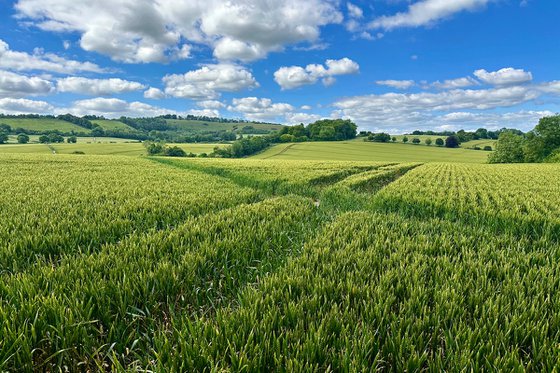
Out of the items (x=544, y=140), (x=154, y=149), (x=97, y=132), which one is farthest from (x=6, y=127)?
(x=544, y=140)

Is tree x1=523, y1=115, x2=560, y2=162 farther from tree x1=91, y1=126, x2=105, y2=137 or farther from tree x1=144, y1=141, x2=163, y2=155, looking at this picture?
tree x1=91, y1=126, x2=105, y2=137

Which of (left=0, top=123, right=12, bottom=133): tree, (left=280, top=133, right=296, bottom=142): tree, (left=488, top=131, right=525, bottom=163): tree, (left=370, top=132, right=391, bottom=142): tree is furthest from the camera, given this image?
(left=370, top=132, right=391, bottom=142): tree

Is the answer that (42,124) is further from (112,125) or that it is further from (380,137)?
(380,137)

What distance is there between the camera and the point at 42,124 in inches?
5876

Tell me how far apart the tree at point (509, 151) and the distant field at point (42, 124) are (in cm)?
17972

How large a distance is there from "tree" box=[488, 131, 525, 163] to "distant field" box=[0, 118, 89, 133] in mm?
179722

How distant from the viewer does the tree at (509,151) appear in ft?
259

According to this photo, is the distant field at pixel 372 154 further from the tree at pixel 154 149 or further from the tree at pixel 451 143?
the tree at pixel 154 149

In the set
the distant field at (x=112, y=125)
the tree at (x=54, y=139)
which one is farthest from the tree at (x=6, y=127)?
the distant field at (x=112, y=125)

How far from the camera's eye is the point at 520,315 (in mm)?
2998

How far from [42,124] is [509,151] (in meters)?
198

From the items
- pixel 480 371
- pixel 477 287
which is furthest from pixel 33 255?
pixel 477 287

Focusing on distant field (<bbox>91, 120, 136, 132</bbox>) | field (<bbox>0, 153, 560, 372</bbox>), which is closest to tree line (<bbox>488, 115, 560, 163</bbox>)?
field (<bbox>0, 153, 560, 372</bbox>)

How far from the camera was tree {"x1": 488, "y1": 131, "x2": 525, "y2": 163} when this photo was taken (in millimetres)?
79000
